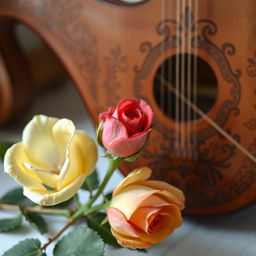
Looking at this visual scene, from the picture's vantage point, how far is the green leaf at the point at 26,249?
52cm

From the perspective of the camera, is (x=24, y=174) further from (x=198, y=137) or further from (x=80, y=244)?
(x=198, y=137)

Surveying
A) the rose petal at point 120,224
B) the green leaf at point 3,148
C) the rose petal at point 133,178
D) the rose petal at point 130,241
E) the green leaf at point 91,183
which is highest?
the green leaf at point 3,148

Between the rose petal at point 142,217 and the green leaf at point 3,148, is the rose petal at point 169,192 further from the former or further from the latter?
the green leaf at point 3,148

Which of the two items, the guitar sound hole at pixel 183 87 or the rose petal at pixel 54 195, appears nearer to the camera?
the rose petal at pixel 54 195

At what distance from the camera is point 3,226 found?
60 centimetres

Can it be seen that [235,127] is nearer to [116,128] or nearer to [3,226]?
[116,128]

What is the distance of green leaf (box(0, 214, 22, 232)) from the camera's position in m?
0.59

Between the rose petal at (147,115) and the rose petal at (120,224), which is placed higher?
the rose petal at (147,115)

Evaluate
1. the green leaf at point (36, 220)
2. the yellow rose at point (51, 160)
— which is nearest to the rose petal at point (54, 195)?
the yellow rose at point (51, 160)

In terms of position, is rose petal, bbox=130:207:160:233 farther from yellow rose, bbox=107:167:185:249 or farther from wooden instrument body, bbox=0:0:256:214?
wooden instrument body, bbox=0:0:256:214

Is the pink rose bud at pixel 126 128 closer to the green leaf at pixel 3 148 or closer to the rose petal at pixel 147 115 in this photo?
the rose petal at pixel 147 115

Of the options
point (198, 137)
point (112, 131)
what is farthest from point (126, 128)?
point (198, 137)

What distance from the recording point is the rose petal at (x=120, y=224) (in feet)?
1.53

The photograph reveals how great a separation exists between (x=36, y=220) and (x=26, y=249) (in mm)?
69
